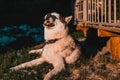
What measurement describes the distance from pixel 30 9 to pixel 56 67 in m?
9.71

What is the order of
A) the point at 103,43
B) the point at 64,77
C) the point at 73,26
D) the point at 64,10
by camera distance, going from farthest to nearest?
1. the point at 64,10
2. the point at 73,26
3. the point at 103,43
4. the point at 64,77

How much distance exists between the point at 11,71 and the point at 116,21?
8.35 ft

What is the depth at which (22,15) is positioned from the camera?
52.1 feet

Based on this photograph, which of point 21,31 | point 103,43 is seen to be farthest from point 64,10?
point 103,43

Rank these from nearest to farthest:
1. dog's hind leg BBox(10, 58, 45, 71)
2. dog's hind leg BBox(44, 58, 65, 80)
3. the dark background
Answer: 1. dog's hind leg BBox(44, 58, 65, 80)
2. dog's hind leg BBox(10, 58, 45, 71)
3. the dark background

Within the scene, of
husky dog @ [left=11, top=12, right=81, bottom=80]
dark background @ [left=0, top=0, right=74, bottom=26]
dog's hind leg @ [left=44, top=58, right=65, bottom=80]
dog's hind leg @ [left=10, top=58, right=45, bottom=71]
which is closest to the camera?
dog's hind leg @ [left=44, top=58, right=65, bottom=80]

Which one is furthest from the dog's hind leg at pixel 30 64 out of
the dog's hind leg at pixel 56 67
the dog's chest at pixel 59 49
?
the dog's hind leg at pixel 56 67

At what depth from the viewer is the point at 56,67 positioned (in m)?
6.74

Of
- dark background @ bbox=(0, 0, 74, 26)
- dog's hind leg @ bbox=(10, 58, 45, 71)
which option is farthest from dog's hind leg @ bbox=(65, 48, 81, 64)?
dark background @ bbox=(0, 0, 74, 26)

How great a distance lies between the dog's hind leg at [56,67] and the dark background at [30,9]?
28.7 ft

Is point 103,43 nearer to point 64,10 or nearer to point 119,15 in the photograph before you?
point 119,15

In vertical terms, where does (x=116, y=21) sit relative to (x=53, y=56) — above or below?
above

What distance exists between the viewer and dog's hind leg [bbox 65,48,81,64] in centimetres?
713

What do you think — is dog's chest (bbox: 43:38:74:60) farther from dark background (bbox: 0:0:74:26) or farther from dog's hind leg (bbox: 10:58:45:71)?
dark background (bbox: 0:0:74:26)
